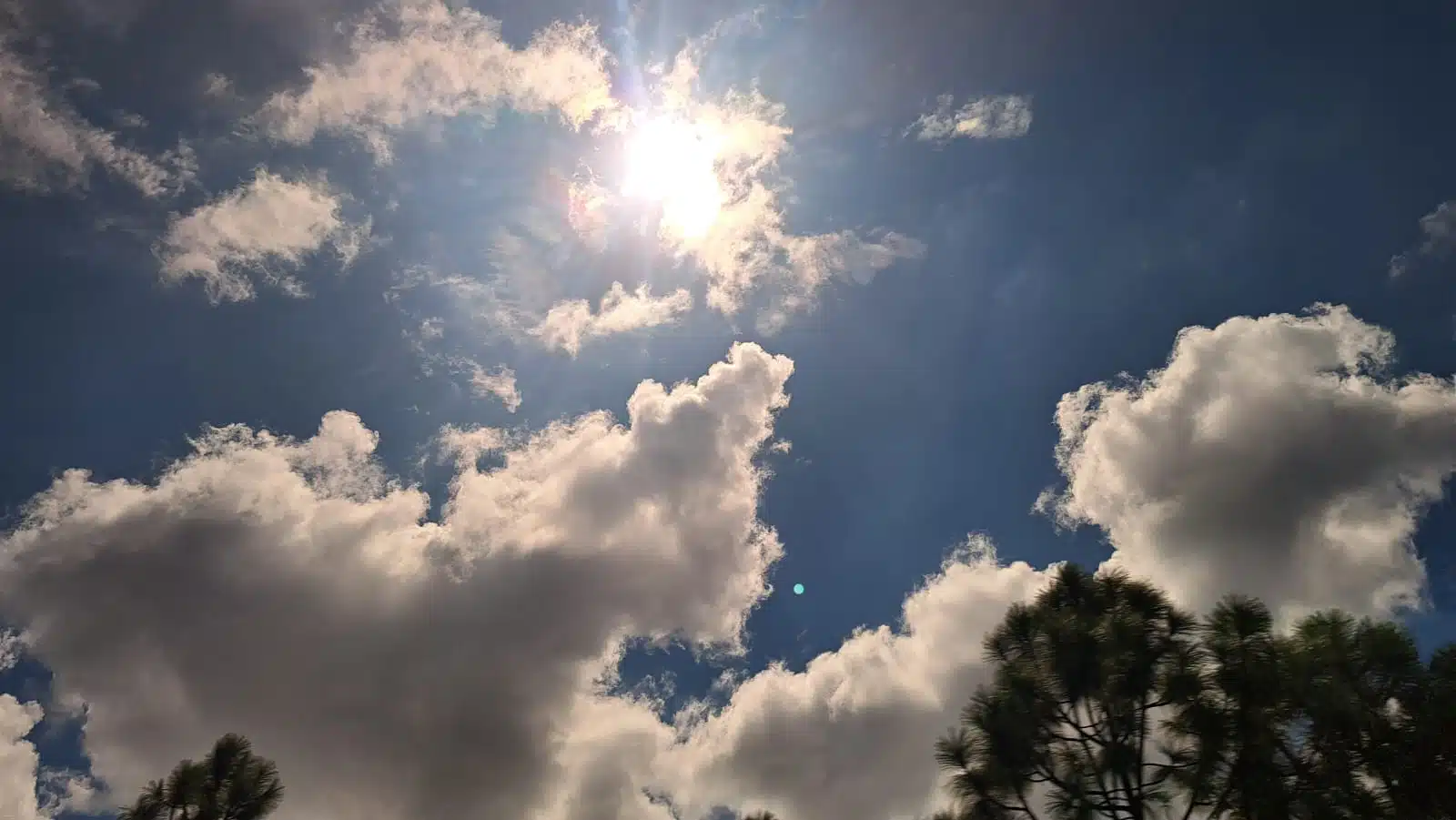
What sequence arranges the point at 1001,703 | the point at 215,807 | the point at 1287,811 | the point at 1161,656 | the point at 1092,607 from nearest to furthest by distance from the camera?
the point at 1287,811 → the point at 1161,656 → the point at 1001,703 → the point at 1092,607 → the point at 215,807

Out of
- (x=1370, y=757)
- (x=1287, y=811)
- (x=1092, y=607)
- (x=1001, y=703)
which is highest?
(x=1092, y=607)

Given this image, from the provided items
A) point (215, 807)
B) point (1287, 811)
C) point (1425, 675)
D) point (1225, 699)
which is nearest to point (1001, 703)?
point (1225, 699)

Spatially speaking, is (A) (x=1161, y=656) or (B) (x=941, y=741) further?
(B) (x=941, y=741)

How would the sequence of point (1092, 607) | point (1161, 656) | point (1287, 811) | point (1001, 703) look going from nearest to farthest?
1. point (1287, 811)
2. point (1161, 656)
3. point (1001, 703)
4. point (1092, 607)

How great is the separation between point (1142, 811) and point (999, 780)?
9.66 feet

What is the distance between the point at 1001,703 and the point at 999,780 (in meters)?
1.72

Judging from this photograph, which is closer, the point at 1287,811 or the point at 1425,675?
the point at 1287,811

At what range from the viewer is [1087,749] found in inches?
631

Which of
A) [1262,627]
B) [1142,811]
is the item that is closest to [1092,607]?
[1262,627]

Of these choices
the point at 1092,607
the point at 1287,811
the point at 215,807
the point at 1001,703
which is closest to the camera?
the point at 1287,811

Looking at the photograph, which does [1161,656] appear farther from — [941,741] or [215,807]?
[215,807]

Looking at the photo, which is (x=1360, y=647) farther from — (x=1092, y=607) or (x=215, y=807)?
(x=215, y=807)

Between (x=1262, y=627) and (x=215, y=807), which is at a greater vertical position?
(x=1262, y=627)

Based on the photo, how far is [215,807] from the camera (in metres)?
21.2
